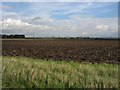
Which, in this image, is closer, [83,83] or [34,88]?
[34,88]

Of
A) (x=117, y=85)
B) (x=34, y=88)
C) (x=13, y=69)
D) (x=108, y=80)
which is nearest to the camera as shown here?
(x=34, y=88)

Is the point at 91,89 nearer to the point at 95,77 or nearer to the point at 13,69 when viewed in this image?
the point at 95,77

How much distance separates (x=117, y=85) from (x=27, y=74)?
172 inches

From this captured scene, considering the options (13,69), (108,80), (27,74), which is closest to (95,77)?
(108,80)

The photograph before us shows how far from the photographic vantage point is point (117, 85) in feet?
38.5

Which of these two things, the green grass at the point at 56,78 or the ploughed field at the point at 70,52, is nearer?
the green grass at the point at 56,78

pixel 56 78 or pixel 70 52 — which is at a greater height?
pixel 70 52

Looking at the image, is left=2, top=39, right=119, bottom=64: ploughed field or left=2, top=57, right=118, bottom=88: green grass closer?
left=2, top=57, right=118, bottom=88: green grass

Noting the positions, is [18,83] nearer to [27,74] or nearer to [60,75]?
[27,74]

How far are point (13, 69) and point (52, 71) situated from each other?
6.88 feet

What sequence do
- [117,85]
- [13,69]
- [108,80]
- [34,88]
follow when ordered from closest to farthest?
1. [34,88]
2. [117,85]
3. [108,80]
4. [13,69]

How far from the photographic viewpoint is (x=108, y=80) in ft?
41.3

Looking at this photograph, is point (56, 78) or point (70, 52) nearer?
point (56, 78)

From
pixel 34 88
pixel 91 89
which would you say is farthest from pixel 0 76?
pixel 91 89
